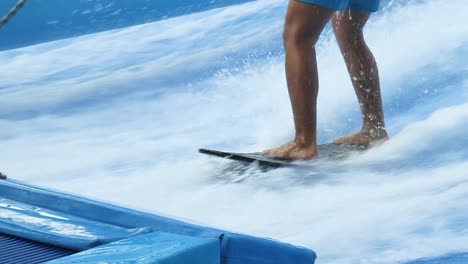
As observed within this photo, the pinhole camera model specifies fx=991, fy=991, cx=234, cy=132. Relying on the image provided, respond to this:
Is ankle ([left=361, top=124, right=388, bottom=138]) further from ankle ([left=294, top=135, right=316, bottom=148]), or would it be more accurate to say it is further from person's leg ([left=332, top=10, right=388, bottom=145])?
ankle ([left=294, top=135, right=316, bottom=148])

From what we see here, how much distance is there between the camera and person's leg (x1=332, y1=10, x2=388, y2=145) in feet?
10.3

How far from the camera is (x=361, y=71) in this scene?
318cm

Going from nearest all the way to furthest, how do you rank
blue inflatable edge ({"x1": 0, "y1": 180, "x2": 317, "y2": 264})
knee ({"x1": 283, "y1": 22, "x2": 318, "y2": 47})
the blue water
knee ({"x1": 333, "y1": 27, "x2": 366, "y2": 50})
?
blue inflatable edge ({"x1": 0, "y1": 180, "x2": 317, "y2": 264}) < the blue water < knee ({"x1": 283, "y1": 22, "x2": 318, "y2": 47}) < knee ({"x1": 333, "y1": 27, "x2": 366, "y2": 50})

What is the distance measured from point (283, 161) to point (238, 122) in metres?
0.88

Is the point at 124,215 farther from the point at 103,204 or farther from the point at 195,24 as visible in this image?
the point at 195,24

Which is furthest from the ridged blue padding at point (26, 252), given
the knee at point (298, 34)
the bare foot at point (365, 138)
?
the bare foot at point (365, 138)

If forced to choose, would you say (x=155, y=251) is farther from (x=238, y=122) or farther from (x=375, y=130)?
(x=238, y=122)

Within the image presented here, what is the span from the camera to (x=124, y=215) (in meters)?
1.68

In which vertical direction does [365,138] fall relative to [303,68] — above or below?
below

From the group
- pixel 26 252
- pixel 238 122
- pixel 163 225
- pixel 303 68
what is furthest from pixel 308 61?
pixel 26 252

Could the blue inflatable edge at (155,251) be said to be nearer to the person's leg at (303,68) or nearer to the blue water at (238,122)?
the blue water at (238,122)

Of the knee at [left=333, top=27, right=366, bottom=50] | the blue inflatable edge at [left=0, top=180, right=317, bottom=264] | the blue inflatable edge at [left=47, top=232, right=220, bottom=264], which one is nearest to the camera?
the blue inflatable edge at [left=47, top=232, right=220, bottom=264]

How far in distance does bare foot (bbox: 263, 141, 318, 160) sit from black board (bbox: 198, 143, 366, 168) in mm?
21

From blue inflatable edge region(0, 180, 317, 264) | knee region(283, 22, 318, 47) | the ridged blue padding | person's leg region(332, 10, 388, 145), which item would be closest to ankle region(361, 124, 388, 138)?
person's leg region(332, 10, 388, 145)
